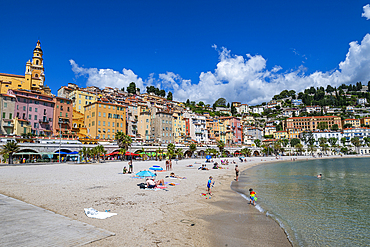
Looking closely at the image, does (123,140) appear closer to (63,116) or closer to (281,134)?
(63,116)

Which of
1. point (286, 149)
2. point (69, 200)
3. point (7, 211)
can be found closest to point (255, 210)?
point (69, 200)

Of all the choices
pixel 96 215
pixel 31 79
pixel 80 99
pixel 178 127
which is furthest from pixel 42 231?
pixel 178 127

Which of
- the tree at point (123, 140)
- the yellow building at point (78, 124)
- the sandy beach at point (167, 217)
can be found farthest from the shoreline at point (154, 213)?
the yellow building at point (78, 124)

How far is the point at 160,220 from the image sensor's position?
10.1 meters

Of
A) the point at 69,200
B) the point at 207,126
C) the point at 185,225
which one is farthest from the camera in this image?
the point at 207,126

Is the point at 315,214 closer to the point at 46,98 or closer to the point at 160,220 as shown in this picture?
the point at 160,220

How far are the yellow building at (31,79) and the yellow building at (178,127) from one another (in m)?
50.0

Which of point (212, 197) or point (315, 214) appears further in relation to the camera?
point (212, 197)

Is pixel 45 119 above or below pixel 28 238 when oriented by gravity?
above

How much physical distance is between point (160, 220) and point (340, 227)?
350 inches

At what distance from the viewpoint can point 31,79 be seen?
82.7 meters

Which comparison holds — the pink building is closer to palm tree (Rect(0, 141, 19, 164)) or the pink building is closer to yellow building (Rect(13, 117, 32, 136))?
yellow building (Rect(13, 117, 32, 136))

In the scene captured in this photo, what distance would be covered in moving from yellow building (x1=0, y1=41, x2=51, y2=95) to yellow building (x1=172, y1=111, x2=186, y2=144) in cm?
5004

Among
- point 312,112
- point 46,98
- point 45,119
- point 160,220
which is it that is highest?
point 312,112
